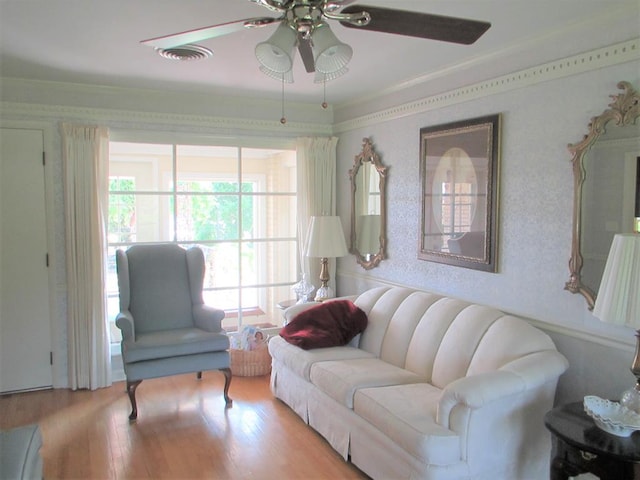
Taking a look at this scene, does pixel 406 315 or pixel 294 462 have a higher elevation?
pixel 406 315

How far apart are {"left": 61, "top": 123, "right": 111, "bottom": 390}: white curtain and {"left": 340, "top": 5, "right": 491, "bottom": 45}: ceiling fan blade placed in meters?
2.87

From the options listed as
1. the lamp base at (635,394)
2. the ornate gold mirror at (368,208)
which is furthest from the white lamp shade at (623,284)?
the ornate gold mirror at (368,208)

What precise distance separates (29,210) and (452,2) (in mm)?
3447

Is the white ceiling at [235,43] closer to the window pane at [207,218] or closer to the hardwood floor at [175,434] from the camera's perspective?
the window pane at [207,218]

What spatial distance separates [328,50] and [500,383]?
5.49ft

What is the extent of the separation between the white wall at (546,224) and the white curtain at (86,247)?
266cm

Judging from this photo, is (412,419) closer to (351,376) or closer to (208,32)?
(351,376)

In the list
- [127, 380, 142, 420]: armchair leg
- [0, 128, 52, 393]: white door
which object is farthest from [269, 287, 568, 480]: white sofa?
[0, 128, 52, 393]: white door

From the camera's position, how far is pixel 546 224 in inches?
112

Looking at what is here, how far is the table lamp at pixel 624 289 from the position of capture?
1.99 metres

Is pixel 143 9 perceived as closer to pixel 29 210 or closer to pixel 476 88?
pixel 476 88

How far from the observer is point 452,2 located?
2.34 meters

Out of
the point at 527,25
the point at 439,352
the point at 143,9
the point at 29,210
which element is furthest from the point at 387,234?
the point at 29,210

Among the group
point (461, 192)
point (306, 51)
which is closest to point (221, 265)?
point (461, 192)
